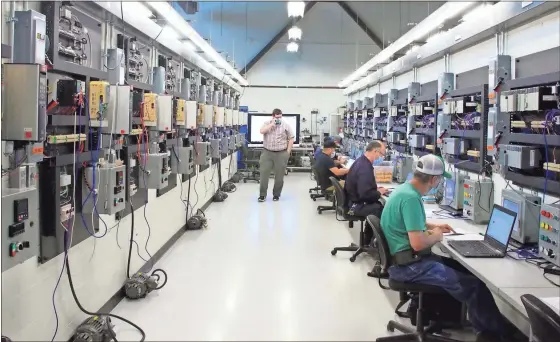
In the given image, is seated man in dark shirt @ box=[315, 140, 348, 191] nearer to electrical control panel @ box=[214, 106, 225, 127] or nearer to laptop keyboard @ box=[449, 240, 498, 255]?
electrical control panel @ box=[214, 106, 225, 127]

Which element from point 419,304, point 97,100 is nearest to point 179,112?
point 97,100

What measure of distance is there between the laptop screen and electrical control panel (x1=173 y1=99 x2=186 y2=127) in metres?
3.23

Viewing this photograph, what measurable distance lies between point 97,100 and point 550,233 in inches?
112

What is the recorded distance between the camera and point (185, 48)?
18.7 ft

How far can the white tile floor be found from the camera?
3.29 metres

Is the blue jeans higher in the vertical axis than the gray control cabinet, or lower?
lower

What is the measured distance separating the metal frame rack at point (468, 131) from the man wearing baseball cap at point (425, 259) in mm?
1271

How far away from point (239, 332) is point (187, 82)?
11.3ft

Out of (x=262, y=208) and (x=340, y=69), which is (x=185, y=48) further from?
(x=340, y=69)

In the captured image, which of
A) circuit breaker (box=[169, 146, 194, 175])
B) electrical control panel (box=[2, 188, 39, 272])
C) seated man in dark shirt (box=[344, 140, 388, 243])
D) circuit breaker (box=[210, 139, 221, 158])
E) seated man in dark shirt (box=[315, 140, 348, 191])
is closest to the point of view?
electrical control panel (box=[2, 188, 39, 272])

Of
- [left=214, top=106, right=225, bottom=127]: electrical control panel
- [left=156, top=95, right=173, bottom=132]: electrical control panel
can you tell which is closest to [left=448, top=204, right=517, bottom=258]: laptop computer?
[left=156, top=95, right=173, bottom=132]: electrical control panel

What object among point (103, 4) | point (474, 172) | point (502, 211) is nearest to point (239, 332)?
point (502, 211)

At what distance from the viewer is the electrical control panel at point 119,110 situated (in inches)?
123

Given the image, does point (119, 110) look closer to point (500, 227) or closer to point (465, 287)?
point (465, 287)
